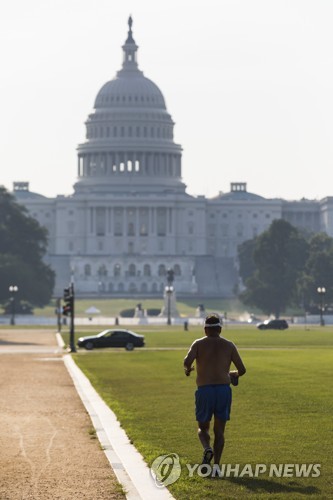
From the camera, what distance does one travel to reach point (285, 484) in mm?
20953

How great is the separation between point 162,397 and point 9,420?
700cm

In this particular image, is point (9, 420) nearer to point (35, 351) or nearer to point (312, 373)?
point (312, 373)

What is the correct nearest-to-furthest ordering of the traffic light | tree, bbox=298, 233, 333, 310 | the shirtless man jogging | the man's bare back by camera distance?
the shirtless man jogging → the man's bare back → the traffic light → tree, bbox=298, 233, 333, 310

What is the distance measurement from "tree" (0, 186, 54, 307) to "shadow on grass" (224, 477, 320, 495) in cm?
13861

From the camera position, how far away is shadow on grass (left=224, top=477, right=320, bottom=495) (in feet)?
67.3

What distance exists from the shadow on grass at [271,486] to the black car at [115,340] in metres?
62.1

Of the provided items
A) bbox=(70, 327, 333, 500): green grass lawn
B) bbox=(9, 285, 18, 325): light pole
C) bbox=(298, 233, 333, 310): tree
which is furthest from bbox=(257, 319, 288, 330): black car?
bbox=(70, 327, 333, 500): green grass lawn

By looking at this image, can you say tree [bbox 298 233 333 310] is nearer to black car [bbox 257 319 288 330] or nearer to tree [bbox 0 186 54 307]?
tree [bbox 0 186 54 307]

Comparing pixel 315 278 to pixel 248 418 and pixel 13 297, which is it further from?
pixel 248 418

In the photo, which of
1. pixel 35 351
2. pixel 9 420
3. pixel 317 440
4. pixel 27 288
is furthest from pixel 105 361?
pixel 27 288

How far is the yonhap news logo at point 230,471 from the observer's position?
21750 millimetres

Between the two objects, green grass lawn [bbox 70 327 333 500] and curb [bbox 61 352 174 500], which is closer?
curb [bbox 61 352 174 500]

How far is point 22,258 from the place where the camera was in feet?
564

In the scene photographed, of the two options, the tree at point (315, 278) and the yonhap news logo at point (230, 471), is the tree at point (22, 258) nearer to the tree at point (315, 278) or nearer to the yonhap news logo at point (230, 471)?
the tree at point (315, 278)
